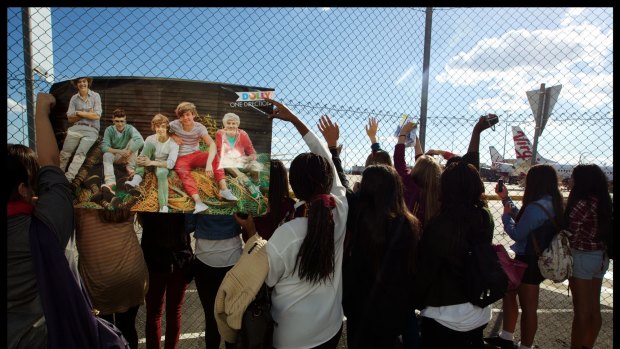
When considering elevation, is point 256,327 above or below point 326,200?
below

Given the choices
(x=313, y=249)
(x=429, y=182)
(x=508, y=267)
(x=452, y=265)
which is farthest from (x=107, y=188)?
(x=508, y=267)

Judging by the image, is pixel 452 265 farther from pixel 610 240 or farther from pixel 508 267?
pixel 610 240

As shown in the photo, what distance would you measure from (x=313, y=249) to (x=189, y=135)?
47.1 inches

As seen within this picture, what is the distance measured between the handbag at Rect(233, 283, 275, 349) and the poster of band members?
76 cm

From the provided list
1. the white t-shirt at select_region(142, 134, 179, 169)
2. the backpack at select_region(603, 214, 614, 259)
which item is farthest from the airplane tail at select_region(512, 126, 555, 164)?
the white t-shirt at select_region(142, 134, 179, 169)

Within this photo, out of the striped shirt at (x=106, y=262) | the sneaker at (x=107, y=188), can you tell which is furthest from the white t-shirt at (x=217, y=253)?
the sneaker at (x=107, y=188)

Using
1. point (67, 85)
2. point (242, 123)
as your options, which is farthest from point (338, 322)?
point (67, 85)

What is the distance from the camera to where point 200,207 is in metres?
2.44

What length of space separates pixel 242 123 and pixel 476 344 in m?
2.06

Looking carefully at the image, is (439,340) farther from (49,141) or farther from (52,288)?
(49,141)

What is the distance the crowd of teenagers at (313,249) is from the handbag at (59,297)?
0.02m

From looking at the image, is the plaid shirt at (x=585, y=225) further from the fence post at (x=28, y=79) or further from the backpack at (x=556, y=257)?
the fence post at (x=28, y=79)

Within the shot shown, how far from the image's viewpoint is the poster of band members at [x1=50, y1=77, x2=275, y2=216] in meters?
2.35

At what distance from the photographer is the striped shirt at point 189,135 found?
7.96 feet
